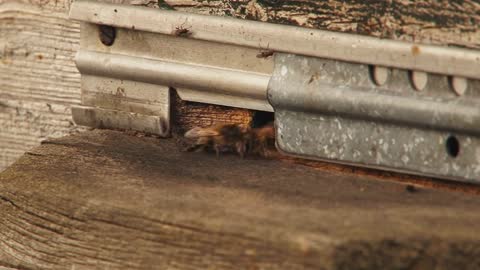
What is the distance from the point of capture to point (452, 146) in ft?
8.07

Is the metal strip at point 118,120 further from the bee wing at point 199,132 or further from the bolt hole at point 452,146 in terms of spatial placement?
the bolt hole at point 452,146

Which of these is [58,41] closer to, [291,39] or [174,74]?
[174,74]

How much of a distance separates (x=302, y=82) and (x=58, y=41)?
2.92ft

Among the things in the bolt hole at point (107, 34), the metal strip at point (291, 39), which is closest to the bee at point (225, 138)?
the metal strip at point (291, 39)

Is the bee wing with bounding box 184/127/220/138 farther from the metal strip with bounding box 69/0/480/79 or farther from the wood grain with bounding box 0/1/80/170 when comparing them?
the wood grain with bounding box 0/1/80/170

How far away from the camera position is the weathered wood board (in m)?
2.56

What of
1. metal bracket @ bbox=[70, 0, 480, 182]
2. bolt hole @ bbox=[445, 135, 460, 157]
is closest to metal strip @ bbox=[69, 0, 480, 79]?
metal bracket @ bbox=[70, 0, 480, 182]

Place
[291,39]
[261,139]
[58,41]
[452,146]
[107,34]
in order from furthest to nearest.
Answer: [58,41], [107,34], [261,139], [291,39], [452,146]

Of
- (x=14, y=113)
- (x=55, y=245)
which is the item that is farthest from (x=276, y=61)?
(x=14, y=113)

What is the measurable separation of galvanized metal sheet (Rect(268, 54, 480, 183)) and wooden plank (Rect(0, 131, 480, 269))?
73 mm

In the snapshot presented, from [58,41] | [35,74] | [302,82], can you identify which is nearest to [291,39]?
[302,82]

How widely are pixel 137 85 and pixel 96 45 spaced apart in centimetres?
15

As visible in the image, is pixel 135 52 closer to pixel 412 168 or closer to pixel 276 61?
pixel 276 61

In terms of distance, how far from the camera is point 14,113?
10.8 ft
